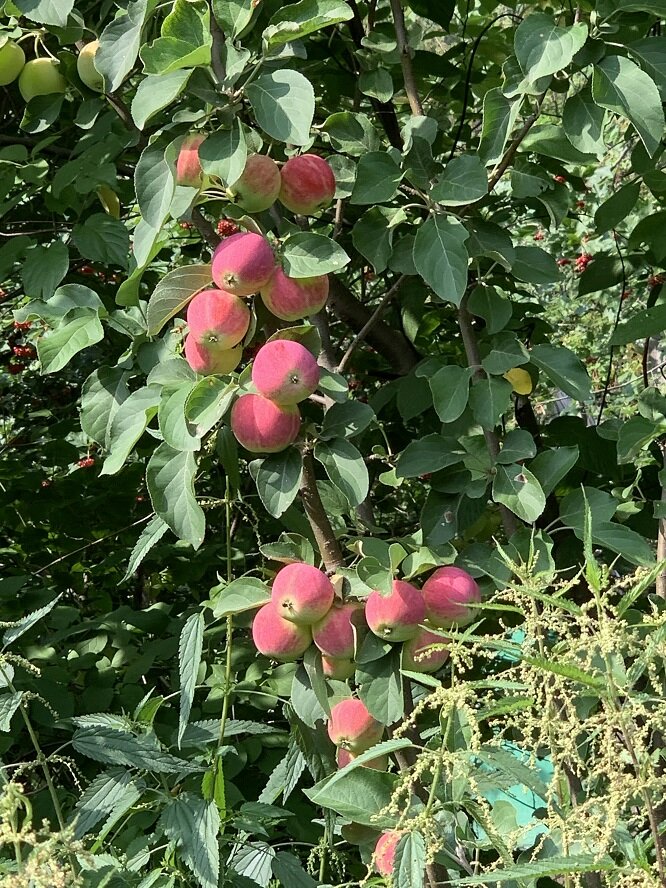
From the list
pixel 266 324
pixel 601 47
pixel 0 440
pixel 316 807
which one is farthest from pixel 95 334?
pixel 0 440

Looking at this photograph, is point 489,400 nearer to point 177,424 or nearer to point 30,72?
point 177,424

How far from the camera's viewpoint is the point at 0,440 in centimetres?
324

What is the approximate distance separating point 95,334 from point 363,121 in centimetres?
44

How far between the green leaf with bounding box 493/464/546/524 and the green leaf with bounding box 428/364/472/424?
9cm

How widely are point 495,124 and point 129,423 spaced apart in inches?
22.3

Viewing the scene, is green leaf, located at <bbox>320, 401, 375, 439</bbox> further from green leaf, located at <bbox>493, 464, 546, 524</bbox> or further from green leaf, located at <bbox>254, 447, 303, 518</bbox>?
green leaf, located at <bbox>493, 464, 546, 524</bbox>

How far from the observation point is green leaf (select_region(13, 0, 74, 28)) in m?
1.16

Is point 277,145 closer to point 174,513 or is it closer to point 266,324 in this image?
point 266,324

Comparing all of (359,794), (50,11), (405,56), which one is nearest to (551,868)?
(359,794)

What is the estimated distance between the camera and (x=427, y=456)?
49.8 inches

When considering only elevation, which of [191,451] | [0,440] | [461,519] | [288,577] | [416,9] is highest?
[416,9]

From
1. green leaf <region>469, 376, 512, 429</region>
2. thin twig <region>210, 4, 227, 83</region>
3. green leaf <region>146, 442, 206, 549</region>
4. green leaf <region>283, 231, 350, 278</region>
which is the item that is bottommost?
green leaf <region>469, 376, 512, 429</region>

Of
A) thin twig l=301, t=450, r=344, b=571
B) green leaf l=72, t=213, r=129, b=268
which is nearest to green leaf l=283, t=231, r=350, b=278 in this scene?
thin twig l=301, t=450, r=344, b=571

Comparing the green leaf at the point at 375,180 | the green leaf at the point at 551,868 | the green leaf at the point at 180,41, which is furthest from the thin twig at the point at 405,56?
the green leaf at the point at 551,868
